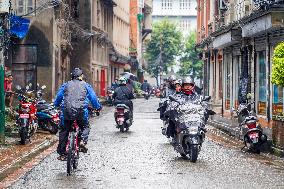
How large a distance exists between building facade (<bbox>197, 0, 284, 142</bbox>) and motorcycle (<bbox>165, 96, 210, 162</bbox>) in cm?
633

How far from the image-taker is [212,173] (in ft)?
43.7

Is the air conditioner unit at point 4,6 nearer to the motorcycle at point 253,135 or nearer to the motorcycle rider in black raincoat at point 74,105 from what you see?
the motorcycle rider in black raincoat at point 74,105

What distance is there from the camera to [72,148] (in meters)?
13.3

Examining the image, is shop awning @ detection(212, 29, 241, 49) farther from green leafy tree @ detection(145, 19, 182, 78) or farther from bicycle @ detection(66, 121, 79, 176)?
green leafy tree @ detection(145, 19, 182, 78)

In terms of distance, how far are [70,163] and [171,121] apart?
170 inches

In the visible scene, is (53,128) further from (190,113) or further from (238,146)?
(190,113)

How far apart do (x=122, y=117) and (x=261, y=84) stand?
23.2ft

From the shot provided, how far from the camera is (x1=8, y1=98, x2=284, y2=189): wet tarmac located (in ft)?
39.1

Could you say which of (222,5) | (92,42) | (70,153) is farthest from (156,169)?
(92,42)

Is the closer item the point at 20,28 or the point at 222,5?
the point at 20,28

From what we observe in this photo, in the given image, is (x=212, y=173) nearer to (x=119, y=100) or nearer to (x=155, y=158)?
(x=155, y=158)

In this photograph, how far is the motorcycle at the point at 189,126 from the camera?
15383 mm

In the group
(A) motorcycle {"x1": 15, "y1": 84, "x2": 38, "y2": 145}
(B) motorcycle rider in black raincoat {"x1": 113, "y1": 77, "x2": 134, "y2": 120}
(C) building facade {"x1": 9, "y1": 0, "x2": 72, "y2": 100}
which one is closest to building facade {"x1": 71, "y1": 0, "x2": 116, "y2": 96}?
(C) building facade {"x1": 9, "y1": 0, "x2": 72, "y2": 100}

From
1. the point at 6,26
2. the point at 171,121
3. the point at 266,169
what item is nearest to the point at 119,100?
the point at 6,26
